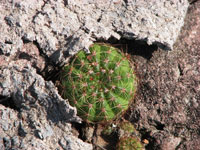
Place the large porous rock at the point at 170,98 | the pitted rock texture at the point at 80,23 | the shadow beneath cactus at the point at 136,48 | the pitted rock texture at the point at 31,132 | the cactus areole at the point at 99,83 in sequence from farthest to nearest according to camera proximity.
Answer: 1. the shadow beneath cactus at the point at 136,48
2. the large porous rock at the point at 170,98
3. the pitted rock texture at the point at 80,23
4. the pitted rock texture at the point at 31,132
5. the cactus areole at the point at 99,83

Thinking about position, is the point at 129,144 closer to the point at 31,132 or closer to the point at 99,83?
the point at 99,83

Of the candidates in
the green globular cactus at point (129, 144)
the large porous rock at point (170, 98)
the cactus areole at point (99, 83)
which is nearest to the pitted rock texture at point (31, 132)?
the cactus areole at point (99, 83)

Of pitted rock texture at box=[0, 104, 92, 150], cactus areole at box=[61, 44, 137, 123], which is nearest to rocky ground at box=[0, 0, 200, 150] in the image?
pitted rock texture at box=[0, 104, 92, 150]

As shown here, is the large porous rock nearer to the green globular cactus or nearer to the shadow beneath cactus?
the shadow beneath cactus

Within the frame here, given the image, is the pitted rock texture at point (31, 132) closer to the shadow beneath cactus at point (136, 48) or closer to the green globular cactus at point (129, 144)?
the green globular cactus at point (129, 144)

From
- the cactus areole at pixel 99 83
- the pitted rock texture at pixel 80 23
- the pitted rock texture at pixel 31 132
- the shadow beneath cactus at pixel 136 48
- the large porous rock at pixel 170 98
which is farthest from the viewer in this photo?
the shadow beneath cactus at pixel 136 48

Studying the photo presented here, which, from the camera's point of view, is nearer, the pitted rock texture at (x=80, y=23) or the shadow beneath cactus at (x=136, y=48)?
the pitted rock texture at (x=80, y=23)
